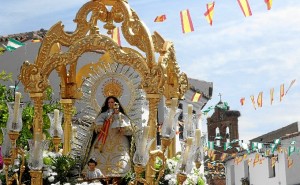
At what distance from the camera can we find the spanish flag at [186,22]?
1608 cm

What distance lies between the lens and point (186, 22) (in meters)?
16.2

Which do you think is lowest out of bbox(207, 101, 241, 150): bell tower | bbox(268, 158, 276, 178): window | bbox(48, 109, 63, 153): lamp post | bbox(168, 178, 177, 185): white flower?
bbox(168, 178, 177, 185): white flower

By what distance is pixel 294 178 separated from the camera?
37.2 meters

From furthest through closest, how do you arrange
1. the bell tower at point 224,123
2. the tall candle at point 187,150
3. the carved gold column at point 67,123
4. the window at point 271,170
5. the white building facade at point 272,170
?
the bell tower at point 224,123
the window at point 271,170
the white building facade at point 272,170
the carved gold column at point 67,123
the tall candle at point 187,150

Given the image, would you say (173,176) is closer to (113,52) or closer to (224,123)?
(113,52)

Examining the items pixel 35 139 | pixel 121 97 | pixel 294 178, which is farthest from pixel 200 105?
pixel 35 139

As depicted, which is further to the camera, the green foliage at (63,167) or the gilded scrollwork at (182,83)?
the gilded scrollwork at (182,83)

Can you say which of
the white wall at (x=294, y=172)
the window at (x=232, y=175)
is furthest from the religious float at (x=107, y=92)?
the window at (x=232, y=175)

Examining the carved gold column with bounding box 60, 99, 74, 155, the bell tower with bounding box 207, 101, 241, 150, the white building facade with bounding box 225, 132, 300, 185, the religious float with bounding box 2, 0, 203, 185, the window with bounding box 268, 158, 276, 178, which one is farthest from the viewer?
the bell tower with bounding box 207, 101, 241, 150

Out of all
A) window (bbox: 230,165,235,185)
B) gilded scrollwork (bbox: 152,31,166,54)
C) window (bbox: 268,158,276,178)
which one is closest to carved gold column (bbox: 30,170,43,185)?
gilded scrollwork (bbox: 152,31,166,54)

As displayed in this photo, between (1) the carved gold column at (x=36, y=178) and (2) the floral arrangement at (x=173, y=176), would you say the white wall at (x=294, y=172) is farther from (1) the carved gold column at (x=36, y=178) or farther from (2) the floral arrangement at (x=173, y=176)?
(1) the carved gold column at (x=36, y=178)

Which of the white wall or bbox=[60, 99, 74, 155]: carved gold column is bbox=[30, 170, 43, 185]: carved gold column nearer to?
bbox=[60, 99, 74, 155]: carved gold column

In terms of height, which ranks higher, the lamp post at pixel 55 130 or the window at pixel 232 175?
the window at pixel 232 175

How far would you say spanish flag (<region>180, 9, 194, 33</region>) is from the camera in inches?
633
